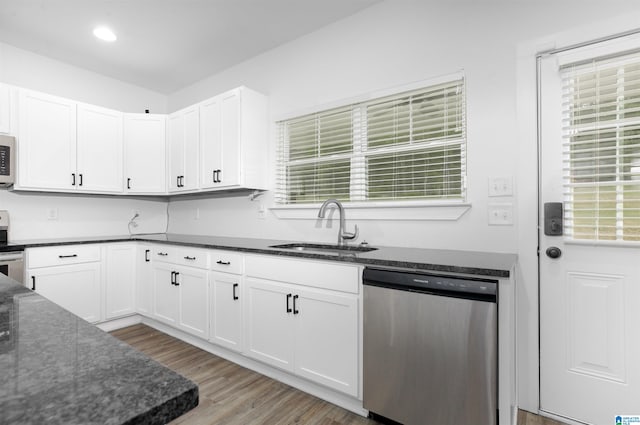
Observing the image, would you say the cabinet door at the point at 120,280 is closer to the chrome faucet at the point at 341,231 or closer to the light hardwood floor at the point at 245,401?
the light hardwood floor at the point at 245,401

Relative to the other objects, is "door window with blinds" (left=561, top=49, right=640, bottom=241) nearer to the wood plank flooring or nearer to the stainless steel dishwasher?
the stainless steel dishwasher

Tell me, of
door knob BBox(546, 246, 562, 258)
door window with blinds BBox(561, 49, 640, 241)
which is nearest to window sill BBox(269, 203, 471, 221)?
door knob BBox(546, 246, 562, 258)

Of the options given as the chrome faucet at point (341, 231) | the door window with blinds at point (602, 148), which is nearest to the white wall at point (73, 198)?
the chrome faucet at point (341, 231)

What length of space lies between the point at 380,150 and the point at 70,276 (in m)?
2.96

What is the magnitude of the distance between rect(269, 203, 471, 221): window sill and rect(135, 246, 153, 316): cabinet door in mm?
1563

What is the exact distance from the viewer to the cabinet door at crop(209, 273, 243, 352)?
Result: 250 cm

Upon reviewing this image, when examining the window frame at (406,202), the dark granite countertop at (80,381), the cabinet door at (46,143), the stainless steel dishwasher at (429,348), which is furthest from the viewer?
the cabinet door at (46,143)

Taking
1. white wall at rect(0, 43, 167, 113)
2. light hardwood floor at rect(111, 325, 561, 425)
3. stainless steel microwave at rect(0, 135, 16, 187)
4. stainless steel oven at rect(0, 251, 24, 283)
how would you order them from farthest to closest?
white wall at rect(0, 43, 167, 113) → stainless steel microwave at rect(0, 135, 16, 187) → stainless steel oven at rect(0, 251, 24, 283) → light hardwood floor at rect(111, 325, 561, 425)

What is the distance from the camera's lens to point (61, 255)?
9.84 ft

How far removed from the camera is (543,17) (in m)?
1.93

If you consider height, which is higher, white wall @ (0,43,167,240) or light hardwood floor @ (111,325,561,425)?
white wall @ (0,43,167,240)

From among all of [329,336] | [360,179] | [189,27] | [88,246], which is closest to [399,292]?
[329,336]

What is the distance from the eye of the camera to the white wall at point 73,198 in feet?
10.6

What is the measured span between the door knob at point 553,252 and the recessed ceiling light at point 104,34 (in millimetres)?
3724
